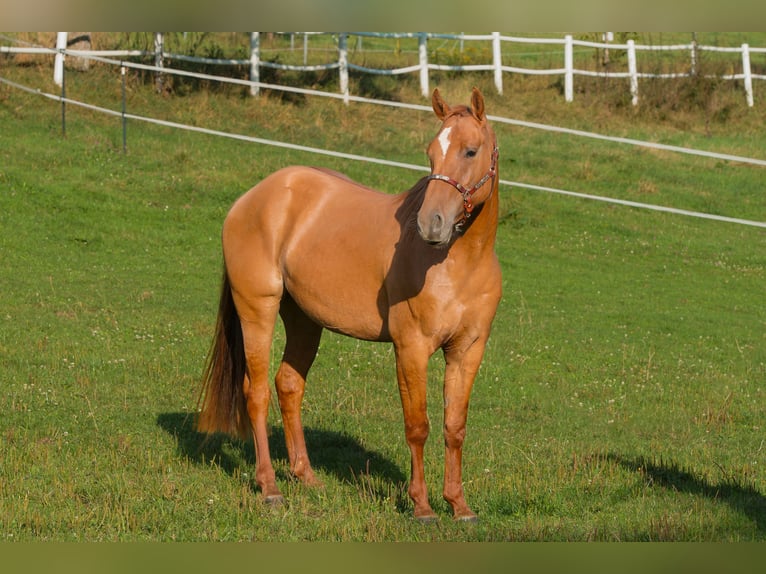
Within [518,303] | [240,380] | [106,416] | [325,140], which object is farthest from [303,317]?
[325,140]

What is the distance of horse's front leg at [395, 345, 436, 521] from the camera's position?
611 centimetres

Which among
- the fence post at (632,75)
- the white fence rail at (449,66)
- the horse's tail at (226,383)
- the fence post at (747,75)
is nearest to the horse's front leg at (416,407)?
the horse's tail at (226,383)

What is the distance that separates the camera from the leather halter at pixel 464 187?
5504 mm

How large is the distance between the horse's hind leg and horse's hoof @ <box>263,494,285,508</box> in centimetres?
50

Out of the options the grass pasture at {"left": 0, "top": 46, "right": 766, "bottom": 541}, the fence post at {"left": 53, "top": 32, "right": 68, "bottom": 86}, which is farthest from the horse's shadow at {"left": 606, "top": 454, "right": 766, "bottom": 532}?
the fence post at {"left": 53, "top": 32, "right": 68, "bottom": 86}

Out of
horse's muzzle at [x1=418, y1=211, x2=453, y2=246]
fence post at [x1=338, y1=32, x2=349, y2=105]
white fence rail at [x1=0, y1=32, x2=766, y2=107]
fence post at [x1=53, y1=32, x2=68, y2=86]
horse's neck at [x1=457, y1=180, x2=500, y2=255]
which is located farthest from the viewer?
fence post at [x1=338, y1=32, x2=349, y2=105]

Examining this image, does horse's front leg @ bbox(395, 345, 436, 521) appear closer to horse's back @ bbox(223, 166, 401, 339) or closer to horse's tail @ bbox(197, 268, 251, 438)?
horse's back @ bbox(223, 166, 401, 339)

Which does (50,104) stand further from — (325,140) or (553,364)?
(553,364)

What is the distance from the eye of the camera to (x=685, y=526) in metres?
5.89

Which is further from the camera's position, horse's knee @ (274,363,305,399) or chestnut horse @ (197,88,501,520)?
horse's knee @ (274,363,305,399)

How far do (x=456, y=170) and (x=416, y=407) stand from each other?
1.50m

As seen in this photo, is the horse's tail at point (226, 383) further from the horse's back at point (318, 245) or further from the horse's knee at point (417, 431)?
the horse's knee at point (417, 431)

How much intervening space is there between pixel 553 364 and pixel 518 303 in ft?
11.3
